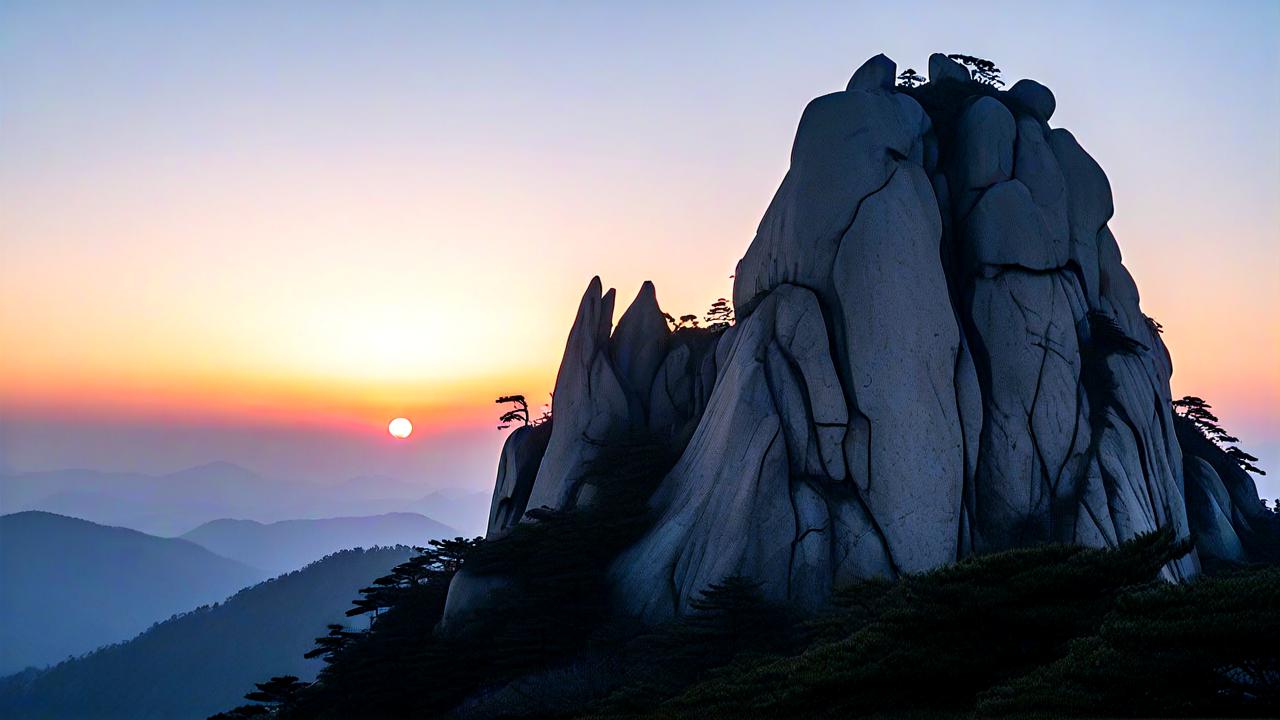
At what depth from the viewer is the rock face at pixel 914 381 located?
38.3 m

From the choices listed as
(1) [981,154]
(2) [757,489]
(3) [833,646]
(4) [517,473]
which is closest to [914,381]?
(2) [757,489]

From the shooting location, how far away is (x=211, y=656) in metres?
166

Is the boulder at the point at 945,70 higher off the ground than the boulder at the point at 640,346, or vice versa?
the boulder at the point at 945,70

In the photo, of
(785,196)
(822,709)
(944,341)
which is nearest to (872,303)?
(944,341)

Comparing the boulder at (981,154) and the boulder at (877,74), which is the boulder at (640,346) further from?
the boulder at (981,154)

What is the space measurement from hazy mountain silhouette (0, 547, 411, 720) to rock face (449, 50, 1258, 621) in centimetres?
12931

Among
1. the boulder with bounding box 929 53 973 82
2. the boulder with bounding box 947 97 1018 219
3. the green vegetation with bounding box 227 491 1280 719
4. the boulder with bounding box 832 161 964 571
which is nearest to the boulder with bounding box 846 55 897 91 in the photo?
the boulder with bounding box 947 97 1018 219

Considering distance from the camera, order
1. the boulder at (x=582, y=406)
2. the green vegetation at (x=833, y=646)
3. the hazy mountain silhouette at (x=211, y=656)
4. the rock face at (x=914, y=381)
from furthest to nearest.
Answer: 1. the hazy mountain silhouette at (x=211, y=656)
2. the boulder at (x=582, y=406)
3. the rock face at (x=914, y=381)
4. the green vegetation at (x=833, y=646)

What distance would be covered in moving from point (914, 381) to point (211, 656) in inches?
6226

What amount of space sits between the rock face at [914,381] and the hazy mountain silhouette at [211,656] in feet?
424

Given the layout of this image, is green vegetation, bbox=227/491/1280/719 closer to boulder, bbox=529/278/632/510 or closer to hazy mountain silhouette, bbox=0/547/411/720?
boulder, bbox=529/278/632/510

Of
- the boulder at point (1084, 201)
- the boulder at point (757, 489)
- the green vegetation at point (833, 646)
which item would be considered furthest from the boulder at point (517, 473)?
the boulder at point (1084, 201)

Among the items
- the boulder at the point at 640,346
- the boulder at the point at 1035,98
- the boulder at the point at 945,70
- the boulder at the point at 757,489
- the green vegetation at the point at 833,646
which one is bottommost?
the green vegetation at the point at 833,646

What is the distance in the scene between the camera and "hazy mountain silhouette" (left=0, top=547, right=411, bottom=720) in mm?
159250
